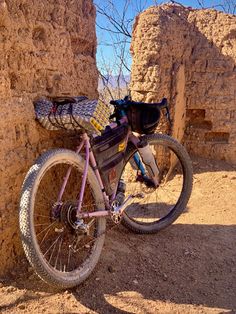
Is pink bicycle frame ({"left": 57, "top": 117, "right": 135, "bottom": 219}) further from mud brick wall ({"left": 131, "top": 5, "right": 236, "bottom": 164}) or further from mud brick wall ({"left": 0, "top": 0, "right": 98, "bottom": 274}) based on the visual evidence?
mud brick wall ({"left": 131, "top": 5, "right": 236, "bottom": 164})

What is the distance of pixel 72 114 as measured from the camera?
262 cm

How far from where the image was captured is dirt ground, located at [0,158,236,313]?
8.10ft

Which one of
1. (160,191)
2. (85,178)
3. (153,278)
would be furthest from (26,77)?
(160,191)

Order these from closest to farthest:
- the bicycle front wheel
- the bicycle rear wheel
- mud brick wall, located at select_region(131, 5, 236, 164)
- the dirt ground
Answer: the bicycle rear wheel
the dirt ground
the bicycle front wheel
mud brick wall, located at select_region(131, 5, 236, 164)

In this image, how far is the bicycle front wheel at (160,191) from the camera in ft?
11.8

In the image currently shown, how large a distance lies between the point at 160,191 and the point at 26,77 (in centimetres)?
259

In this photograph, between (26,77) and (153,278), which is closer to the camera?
(26,77)

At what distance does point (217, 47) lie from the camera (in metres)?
5.33

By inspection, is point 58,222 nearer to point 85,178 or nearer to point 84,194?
point 85,178

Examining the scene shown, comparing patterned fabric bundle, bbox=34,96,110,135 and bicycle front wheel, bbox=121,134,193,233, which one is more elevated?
patterned fabric bundle, bbox=34,96,110,135

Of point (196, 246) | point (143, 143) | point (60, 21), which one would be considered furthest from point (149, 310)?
point (60, 21)

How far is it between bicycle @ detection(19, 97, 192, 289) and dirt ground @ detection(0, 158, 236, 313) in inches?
5.1

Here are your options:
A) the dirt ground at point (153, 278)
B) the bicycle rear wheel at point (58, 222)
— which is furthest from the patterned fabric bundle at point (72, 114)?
the dirt ground at point (153, 278)

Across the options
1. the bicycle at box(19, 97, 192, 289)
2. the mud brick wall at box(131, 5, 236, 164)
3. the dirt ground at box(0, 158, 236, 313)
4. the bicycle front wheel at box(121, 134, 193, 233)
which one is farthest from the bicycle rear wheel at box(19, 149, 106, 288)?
the mud brick wall at box(131, 5, 236, 164)
